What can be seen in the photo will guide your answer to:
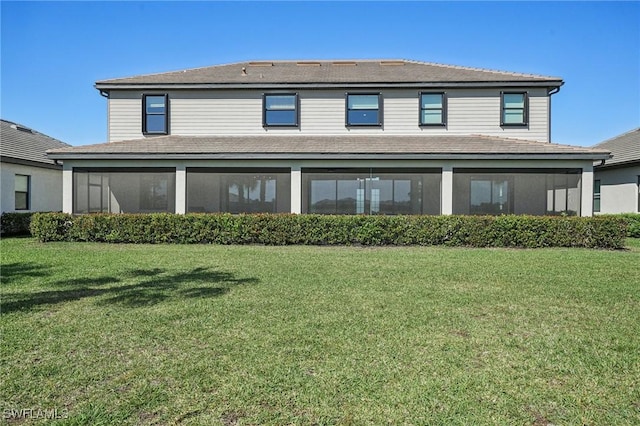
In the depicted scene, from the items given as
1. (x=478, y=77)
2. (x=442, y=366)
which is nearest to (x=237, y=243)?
(x=442, y=366)

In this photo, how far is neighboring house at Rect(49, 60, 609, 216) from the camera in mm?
14203

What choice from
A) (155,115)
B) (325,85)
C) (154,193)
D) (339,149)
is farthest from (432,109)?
(154,193)

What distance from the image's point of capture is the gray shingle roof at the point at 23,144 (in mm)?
16969

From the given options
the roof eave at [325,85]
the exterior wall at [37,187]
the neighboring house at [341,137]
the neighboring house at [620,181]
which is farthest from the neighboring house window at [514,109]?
the exterior wall at [37,187]

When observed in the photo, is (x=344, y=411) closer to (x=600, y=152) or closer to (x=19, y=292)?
(x=19, y=292)

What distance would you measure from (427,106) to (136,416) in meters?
15.9

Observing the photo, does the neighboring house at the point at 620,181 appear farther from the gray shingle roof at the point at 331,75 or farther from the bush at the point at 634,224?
the gray shingle roof at the point at 331,75

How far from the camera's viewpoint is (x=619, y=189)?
58.5 feet

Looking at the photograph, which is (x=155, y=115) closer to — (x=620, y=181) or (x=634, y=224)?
(x=634, y=224)

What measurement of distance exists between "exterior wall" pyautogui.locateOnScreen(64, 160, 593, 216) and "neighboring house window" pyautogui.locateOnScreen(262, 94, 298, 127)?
3.07m

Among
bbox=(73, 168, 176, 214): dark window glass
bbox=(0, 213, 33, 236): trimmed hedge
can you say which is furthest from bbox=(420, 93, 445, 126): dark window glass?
bbox=(0, 213, 33, 236): trimmed hedge

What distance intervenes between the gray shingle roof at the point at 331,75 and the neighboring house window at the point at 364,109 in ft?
2.03

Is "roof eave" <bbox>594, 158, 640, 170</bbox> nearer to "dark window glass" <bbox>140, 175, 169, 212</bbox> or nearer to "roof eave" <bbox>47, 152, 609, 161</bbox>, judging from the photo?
"roof eave" <bbox>47, 152, 609, 161</bbox>

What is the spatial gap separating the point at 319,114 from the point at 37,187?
12.8m
